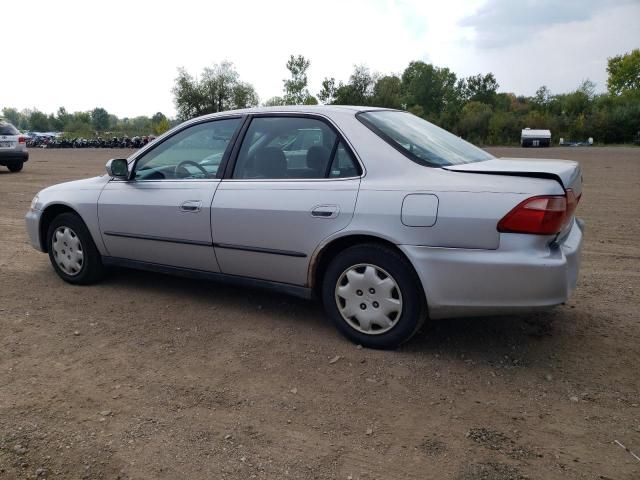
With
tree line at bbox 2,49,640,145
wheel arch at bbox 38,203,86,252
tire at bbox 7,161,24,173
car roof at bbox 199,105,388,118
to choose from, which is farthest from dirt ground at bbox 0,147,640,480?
tree line at bbox 2,49,640,145

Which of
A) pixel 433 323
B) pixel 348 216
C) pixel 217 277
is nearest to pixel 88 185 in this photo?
pixel 217 277

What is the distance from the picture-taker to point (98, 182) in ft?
16.6

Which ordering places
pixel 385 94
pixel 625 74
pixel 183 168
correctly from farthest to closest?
pixel 625 74
pixel 385 94
pixel 183 168

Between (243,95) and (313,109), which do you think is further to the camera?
(243,95)

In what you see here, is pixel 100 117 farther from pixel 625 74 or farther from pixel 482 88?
→ pixel 625 74

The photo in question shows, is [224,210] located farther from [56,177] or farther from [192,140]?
[56,177]

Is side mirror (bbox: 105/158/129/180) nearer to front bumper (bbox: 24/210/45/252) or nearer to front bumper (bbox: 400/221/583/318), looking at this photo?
front bumper (bbox: 24/210/45/252)

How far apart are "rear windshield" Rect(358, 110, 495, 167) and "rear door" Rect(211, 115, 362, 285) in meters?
0.30

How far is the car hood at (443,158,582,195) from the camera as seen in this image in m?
3.31

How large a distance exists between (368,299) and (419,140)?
1.16 m

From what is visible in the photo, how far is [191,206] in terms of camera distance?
434 centimetres

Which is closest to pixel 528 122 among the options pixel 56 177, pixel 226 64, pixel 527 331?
pixel 226 64

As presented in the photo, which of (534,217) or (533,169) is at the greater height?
(533,169)

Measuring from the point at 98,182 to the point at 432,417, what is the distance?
11.7 ft
